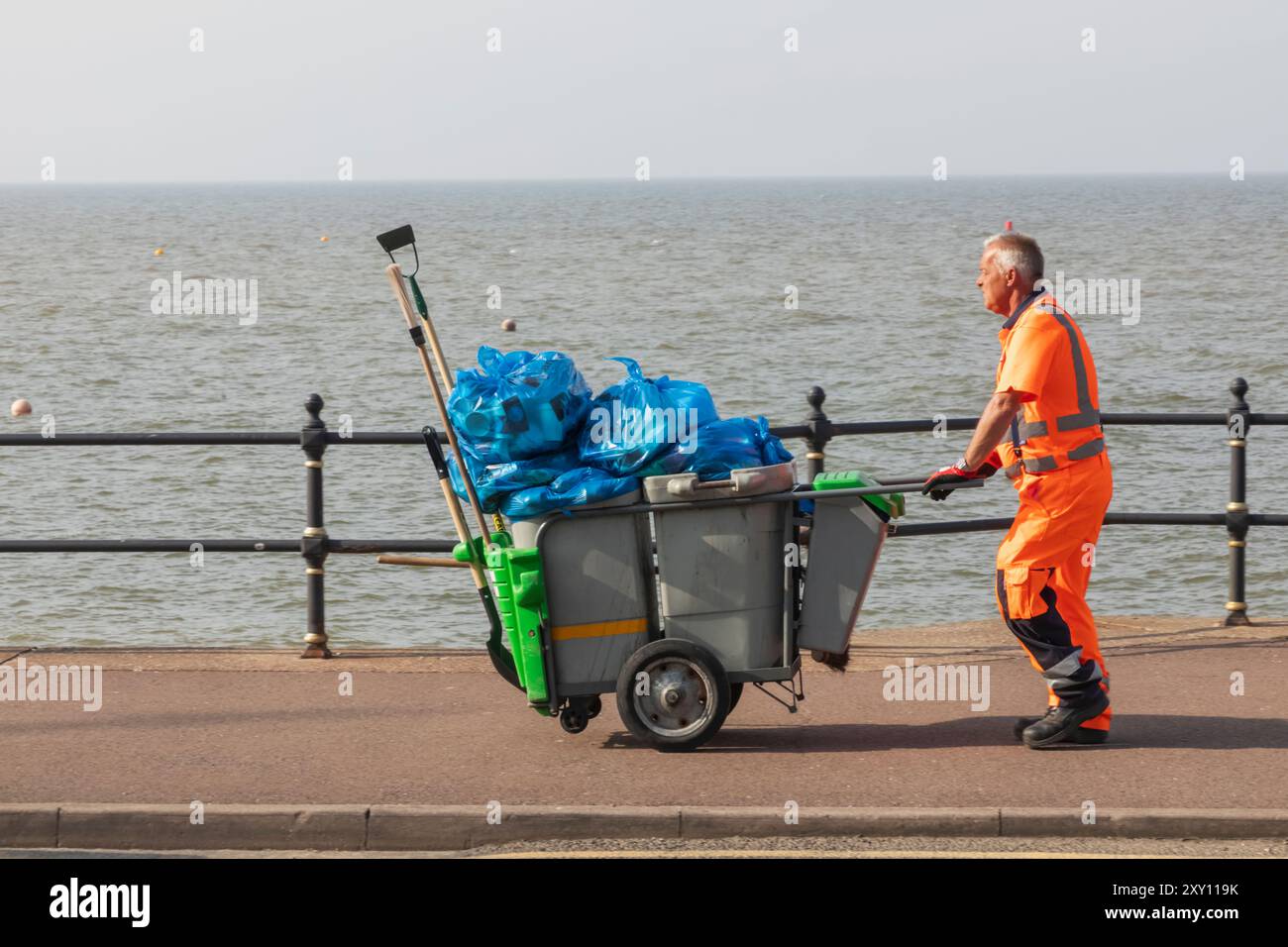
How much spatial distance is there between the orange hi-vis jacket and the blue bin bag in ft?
5.45

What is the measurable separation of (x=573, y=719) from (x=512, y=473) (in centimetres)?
100

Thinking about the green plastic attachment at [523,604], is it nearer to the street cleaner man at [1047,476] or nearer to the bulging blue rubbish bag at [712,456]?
the bulging blue rubbish bag at [712,456]

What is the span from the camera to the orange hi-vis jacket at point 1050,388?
653 cm

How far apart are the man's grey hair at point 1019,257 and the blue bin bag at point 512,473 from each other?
1.76 meters

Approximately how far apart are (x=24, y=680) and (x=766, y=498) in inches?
141

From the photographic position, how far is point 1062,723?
21.8ft

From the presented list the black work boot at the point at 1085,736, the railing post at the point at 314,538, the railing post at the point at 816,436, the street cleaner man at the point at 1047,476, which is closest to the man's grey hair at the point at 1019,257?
the street cleaner man at the point at 1047,476

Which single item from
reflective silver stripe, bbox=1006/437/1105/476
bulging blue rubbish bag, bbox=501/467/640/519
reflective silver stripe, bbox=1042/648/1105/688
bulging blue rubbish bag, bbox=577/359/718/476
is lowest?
reflective silver stripe, bbox=1042/648/1105/688

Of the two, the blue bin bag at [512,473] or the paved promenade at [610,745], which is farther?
the blue bin bag at [512,473]

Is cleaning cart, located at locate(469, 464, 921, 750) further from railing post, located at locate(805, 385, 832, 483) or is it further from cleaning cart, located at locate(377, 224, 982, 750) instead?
railing post, located at locate(805, 385, 832, 483)

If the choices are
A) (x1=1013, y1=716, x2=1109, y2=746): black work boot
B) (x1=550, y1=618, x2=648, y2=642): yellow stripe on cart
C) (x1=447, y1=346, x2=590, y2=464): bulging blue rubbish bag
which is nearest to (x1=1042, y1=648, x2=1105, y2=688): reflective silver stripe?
(x1=1013, y1=716, x2=1109, y2=746): black work boot

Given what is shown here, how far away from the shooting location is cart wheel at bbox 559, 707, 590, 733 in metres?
6.85

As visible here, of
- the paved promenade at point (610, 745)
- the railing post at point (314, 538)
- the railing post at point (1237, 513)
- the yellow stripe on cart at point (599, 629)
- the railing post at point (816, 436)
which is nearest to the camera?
the paved promenade at point (610, 745)

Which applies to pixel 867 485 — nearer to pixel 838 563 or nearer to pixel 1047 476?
pixel 838 563
